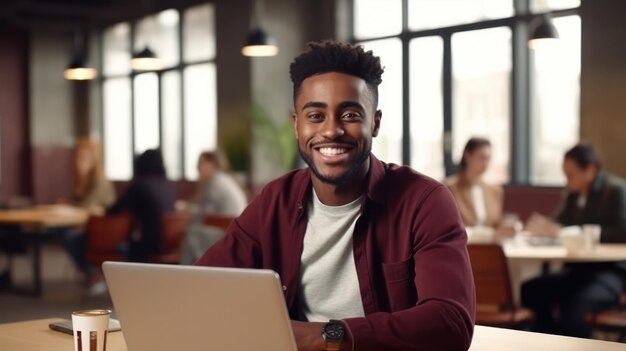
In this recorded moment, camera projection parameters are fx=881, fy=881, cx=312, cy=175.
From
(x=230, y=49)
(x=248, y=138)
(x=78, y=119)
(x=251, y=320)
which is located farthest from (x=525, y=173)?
(x=78, y=119)

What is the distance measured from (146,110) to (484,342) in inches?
470

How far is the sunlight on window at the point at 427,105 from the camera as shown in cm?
905

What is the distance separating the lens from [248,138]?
35.4 ft

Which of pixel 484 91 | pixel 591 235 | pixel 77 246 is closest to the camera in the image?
pixel 591 235

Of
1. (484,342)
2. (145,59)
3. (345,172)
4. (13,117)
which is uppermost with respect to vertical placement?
(145,59)

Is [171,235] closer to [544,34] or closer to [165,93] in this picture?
[544,34]

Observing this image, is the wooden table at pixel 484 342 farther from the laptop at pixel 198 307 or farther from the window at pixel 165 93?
the window at pixel 165 93

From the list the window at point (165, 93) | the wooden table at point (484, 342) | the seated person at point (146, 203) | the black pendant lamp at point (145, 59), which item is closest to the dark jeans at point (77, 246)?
the seated person at point (146, 203)

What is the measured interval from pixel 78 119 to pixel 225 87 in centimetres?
451

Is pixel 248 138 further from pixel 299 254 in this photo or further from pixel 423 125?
pixel 299 254

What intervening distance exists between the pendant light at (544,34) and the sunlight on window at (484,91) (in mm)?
2162

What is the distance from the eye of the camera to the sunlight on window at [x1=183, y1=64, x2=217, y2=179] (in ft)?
39.1

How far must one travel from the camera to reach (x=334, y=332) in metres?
1.64

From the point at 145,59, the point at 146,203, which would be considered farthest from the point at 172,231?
the point at 145,59
